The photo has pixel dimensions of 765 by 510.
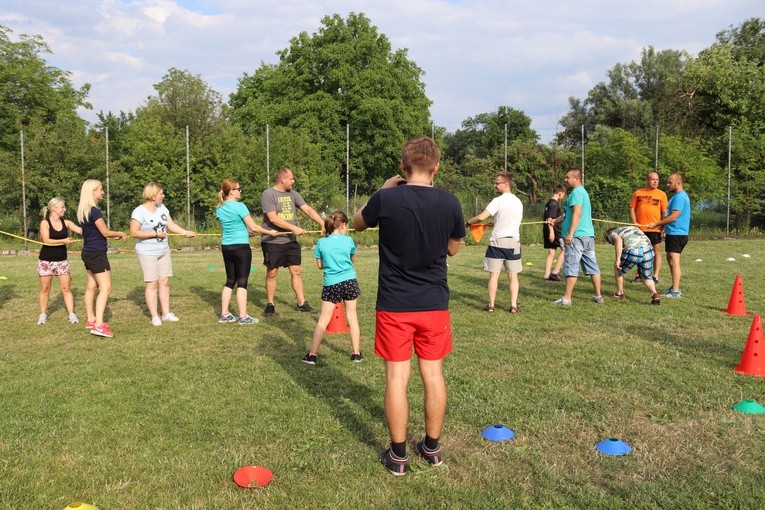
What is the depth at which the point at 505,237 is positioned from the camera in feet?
26.7

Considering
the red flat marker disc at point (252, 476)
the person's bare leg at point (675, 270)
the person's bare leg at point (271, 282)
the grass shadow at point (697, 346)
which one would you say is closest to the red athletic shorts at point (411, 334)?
the red flat marker disc at point (252, 476)

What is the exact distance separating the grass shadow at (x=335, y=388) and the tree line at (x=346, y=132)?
51.7 feet

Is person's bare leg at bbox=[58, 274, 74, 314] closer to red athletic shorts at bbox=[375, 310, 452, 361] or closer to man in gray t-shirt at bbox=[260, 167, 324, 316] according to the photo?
man in gray t-shirt at bbox=[260, 167, 324, 316]

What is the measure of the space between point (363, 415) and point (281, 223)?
A: 4.03m

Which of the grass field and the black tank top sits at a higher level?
the black tank top

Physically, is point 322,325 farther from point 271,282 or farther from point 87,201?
point 87,201

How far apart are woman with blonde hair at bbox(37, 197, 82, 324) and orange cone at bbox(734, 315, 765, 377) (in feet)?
24.1

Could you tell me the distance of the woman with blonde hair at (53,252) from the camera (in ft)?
24.7

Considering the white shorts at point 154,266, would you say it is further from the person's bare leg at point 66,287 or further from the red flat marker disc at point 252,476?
the red flat marker disc at point 252,476

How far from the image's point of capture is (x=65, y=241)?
7551 millimetres

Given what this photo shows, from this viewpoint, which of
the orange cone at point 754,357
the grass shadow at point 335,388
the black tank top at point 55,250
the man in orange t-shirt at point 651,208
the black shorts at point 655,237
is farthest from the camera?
Result: the black shorts at point 655,237

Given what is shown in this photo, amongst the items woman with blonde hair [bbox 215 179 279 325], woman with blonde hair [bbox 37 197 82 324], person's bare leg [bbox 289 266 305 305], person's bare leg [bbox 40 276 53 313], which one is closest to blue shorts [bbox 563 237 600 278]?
person's bare leg [bbox 289 266 305 305]

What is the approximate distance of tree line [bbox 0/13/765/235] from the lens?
70.5ft

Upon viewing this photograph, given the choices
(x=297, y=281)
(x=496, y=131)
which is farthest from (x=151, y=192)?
(x=496, y=131)
